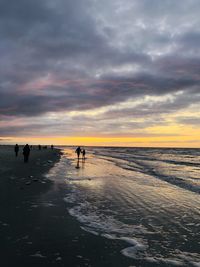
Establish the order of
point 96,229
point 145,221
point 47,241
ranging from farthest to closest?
point 145,221
point 96,229
point 47,241

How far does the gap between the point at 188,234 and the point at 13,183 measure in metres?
11.0

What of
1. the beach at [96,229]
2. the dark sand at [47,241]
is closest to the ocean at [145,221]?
the beach at [96,229]

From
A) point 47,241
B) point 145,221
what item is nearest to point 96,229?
point 47,241

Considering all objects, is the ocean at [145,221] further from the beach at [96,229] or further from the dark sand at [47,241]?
the dark sand at [47,241]

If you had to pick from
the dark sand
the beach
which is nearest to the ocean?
the beach

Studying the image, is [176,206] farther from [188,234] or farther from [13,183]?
[13,183]

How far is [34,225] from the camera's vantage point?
891cm

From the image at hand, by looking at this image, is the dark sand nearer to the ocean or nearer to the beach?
the beach

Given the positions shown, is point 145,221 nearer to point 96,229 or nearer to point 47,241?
point 96,229

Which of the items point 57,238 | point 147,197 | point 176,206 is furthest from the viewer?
point 147,197

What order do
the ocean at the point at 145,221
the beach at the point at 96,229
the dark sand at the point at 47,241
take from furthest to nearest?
the ocean at the point at 145,221, the beach at the point at 96,229, the dark sand at the point at 47,241

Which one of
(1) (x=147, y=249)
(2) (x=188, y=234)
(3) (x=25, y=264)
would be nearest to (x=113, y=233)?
(1) (x=147, y=249)

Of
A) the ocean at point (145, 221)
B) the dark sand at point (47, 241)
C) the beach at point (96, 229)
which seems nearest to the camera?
the dark sand at point (47, 241)

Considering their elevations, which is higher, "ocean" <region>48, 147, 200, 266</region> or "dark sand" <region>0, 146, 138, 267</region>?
"dark sand" <region>0, 146, 138, 267</region>
